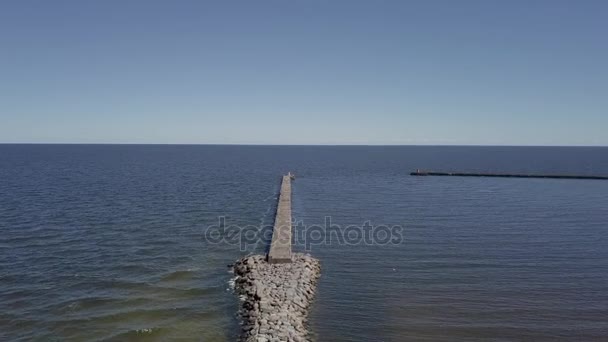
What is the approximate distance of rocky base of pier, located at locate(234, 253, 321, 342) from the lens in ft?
55.5

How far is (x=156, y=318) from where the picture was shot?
61.1 feet

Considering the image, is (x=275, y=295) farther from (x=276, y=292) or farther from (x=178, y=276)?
(x=178, y=276)

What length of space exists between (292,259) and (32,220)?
24.1 metres

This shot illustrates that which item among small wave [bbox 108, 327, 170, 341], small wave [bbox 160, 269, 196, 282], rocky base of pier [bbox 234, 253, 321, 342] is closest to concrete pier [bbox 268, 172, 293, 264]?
rocky base of pier [bbox 234, 253, 321, 342]

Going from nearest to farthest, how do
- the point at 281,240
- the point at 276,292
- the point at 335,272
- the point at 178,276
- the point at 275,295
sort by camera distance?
the point at 275,295
the point at 276,292
the point at 178,276
the point at 335,272
the point at 281,240

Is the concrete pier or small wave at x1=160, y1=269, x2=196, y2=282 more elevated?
the concrete pier

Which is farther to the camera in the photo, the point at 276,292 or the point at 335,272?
the point at 335,272

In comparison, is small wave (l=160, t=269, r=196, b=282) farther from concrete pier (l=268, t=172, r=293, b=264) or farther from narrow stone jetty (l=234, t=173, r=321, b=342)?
concrete pier (l=268, t=172, r=293, b=264)

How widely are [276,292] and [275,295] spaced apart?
1.04ft

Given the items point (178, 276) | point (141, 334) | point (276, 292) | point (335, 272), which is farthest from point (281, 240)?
point (141, 334)

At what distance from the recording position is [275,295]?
20031 millimetres

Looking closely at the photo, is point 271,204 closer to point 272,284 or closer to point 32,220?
point 32,220

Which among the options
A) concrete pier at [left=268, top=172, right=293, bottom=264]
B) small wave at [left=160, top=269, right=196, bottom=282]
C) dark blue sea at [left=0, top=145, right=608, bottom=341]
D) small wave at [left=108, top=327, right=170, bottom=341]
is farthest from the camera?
concrete pier at [left=268, top=172, right=293, bottom=264]

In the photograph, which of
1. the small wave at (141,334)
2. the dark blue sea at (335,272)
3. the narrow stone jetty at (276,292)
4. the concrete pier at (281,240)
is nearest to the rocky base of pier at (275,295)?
the narrow stone jetty at (276,292)
